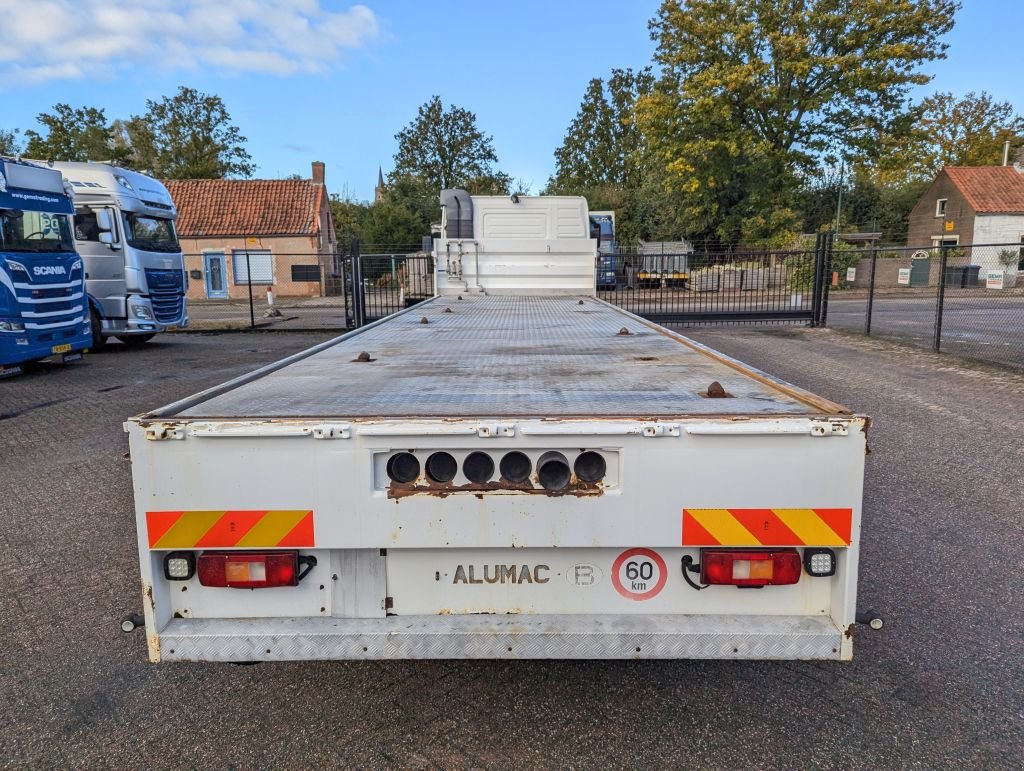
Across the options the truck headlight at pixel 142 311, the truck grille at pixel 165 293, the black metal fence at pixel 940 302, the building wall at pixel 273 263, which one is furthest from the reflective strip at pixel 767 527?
the building wall at pixel 273 263

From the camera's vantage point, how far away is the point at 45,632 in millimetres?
3572

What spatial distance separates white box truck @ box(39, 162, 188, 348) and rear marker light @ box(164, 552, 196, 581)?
14088 millimetres

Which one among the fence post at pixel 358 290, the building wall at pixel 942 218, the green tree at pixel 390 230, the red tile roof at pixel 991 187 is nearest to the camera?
the fence post at pixel 358 290

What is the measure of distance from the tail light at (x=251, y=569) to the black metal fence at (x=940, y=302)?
36.9 ft

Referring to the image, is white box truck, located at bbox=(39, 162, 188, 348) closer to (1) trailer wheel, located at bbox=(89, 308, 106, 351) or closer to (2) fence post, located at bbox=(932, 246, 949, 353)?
(1) trailer wheel, located at bbox=(89, 308, 106, 351)

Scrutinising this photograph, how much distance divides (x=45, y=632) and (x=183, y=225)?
128 ft

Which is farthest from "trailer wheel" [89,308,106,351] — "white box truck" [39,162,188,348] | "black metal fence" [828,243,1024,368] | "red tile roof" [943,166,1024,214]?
"red tile roof" [943,166,1024,214]

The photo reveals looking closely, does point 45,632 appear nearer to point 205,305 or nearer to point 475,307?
point 475,307

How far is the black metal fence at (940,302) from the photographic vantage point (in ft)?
43.8

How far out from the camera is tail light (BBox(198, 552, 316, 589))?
2.48 metres

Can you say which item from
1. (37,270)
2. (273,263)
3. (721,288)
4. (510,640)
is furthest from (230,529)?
(273,263)

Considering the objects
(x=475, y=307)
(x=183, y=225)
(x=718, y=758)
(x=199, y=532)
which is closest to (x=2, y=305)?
(x=475, y=307)

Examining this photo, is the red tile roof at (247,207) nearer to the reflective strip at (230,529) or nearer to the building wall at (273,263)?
the building wall at (273,263)

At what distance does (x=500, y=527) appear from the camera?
2.43m
